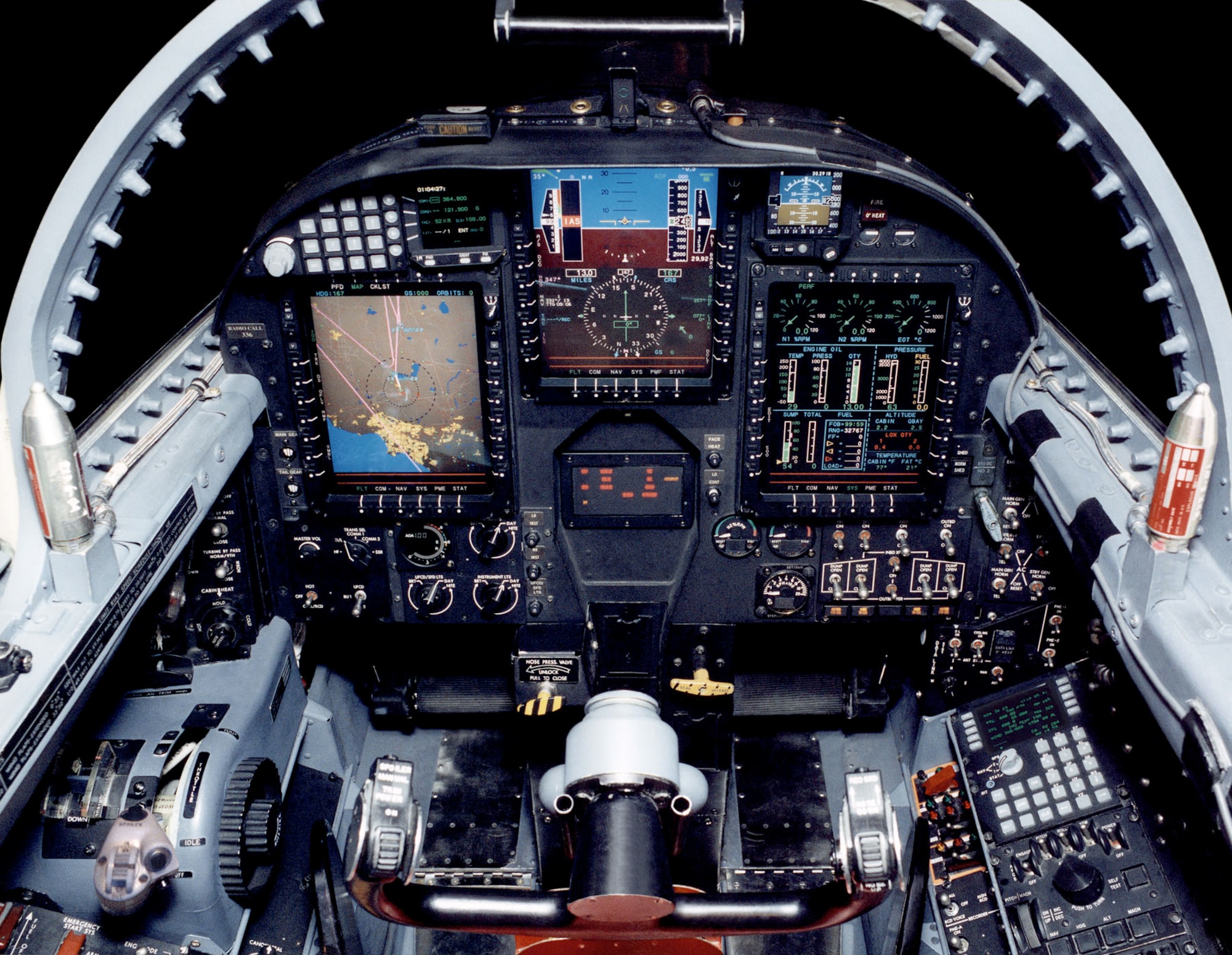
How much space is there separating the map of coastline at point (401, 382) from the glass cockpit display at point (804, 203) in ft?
2.86

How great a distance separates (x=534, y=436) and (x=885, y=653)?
1.65 meters

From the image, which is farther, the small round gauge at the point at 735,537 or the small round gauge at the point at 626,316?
the small round gauge at the point at 735,537

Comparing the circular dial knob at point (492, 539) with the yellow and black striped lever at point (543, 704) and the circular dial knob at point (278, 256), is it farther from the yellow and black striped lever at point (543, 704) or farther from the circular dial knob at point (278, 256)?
the circular dial knob at point (278, 256)

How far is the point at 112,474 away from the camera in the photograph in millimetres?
2393

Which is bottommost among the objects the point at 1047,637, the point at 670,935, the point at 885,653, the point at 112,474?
the point at 670,935

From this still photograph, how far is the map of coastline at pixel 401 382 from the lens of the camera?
301 centimetres

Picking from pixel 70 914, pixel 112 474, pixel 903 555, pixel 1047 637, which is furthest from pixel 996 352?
pixel 70 914

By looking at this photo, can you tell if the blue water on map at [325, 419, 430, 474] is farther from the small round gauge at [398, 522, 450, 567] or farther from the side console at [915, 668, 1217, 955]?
the side console at [915, 668, 1217, 955]

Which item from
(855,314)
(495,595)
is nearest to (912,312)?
(855,314)

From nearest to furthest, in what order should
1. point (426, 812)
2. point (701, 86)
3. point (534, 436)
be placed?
point (701, 86) < point (534, 436) < point (426, 812)

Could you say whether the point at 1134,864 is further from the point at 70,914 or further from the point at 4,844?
the point at 4,844

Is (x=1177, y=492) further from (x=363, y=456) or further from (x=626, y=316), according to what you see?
(x=363, y=456)

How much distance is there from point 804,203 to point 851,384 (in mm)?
542

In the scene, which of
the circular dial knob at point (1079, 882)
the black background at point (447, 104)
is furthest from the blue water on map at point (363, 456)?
the circular dial knob at point (1079, 882)
